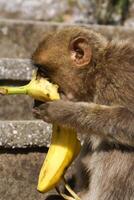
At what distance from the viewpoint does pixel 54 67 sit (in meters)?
4.79

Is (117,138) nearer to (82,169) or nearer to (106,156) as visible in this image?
(106,156)

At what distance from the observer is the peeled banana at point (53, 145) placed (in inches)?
179

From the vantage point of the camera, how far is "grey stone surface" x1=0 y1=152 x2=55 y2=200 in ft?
15.3

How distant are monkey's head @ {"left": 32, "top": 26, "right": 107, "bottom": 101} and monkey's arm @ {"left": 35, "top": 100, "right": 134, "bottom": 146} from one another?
0.26m

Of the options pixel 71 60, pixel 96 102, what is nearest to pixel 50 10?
pixel 71 60

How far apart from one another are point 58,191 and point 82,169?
235 mm

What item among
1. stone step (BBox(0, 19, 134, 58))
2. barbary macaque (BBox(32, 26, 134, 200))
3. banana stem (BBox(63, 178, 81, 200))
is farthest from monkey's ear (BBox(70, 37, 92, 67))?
stone step (BBox(0, 19, 134, 58))

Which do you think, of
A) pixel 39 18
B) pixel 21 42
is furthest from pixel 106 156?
pixel 39 18

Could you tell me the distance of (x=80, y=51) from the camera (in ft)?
15.6

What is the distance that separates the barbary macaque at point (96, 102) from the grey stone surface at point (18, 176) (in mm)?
286

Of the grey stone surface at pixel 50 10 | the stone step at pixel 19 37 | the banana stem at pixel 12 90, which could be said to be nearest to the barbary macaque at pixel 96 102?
the banana stem at pixel 12 90

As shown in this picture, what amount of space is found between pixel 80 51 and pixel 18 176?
751mm

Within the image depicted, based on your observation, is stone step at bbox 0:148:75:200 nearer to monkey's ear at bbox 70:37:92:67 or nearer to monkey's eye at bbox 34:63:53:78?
monkey's eye at bbox 34:63:53:78

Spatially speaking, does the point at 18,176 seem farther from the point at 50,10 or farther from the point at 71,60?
the point at 50,10
